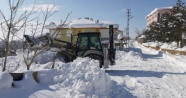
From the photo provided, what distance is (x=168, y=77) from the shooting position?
14.1m

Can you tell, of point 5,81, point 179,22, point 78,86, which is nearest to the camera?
point 5,81

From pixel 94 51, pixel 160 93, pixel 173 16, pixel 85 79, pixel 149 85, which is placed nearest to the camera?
pixel 85 79

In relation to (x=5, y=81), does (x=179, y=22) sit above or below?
above

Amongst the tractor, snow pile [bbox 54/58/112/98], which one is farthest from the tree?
snow pile [bbox 54/58/112/98]

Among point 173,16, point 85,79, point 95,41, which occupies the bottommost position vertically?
point 85,79

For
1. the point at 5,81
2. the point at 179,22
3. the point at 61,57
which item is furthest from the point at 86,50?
the point at 179,22

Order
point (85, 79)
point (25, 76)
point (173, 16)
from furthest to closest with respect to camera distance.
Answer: point (173, 16) → point (85, 79) → point (25, 76)

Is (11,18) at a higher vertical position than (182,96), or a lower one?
higher

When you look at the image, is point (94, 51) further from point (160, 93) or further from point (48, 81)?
point (48, 81)

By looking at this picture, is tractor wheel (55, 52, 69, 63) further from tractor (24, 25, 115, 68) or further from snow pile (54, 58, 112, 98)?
snow pile (54, 58, 112, 98)

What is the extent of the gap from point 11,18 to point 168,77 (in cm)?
846

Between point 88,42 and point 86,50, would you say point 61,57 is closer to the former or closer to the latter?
point 86,50

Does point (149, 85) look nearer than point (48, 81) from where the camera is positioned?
No

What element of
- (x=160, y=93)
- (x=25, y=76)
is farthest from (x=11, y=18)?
(x=160, y=93)
